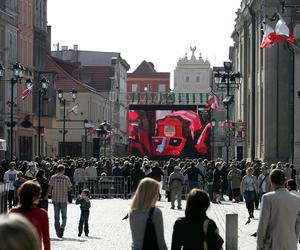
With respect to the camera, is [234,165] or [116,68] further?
[116,68]

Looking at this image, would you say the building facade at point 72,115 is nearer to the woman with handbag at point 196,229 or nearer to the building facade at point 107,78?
the building facade at point 107,78

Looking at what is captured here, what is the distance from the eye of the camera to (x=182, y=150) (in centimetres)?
6800

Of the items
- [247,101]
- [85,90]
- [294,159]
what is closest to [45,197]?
[294,159]

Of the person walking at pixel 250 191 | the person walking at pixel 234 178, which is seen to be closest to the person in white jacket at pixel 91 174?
the person walking at pixel 234 178

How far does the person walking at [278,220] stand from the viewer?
434 inches

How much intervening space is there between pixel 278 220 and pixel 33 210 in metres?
2.64

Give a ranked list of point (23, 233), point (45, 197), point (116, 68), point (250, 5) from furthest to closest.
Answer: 1. point (116, 68)
2. point (250, 5)
3. point (45, 197)
4. point (23, 233)

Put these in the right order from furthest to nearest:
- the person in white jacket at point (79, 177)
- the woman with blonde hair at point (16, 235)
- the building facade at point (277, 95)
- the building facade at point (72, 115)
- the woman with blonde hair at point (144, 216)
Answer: the building facade at point (72, 115)
the building facade at point (277, 95)
the person in white jacket at point (79, 177)
the woman with blonde hair at point (144, 216)
the woman with blonde hair at point (16, 235)

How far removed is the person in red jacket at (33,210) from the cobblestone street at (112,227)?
10002mm

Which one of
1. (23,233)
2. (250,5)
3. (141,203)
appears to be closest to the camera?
(23,233)

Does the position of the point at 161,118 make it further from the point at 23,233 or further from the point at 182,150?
the point at 23,233

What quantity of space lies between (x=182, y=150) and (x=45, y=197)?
44410mm

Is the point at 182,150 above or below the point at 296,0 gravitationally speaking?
below

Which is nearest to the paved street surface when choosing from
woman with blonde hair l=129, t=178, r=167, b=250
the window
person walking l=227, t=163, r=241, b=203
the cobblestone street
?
the cobblestone street
